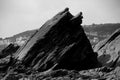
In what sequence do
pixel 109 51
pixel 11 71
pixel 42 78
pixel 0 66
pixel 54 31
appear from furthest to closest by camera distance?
pixel 109 51, pixel 54 31, pixel 0 66, pixel 11 71, pixel 42 78

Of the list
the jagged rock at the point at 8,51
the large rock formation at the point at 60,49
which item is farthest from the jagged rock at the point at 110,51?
the jagged rock at the point at 8,51

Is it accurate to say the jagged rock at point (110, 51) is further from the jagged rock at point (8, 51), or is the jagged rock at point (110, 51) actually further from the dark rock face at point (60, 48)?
the jagged rock at point (8, 51)

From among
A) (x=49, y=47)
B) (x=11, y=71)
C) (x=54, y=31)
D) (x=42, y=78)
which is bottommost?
(x=42, y=78)

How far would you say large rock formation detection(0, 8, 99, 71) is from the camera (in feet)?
148

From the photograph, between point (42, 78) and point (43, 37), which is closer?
point (42, 78)

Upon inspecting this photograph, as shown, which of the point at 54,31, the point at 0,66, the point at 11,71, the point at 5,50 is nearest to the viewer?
the point at 11,71

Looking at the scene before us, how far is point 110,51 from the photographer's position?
2453 inches

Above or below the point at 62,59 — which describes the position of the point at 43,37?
above

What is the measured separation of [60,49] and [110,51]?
21485mm

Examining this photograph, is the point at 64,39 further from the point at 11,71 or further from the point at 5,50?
the point at 5,50

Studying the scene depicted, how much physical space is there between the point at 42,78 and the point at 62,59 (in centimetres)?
903

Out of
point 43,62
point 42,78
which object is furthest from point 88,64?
point 42,78

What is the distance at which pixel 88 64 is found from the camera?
50906 mm

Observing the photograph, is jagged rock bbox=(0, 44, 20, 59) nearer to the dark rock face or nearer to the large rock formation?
the large rock formation
